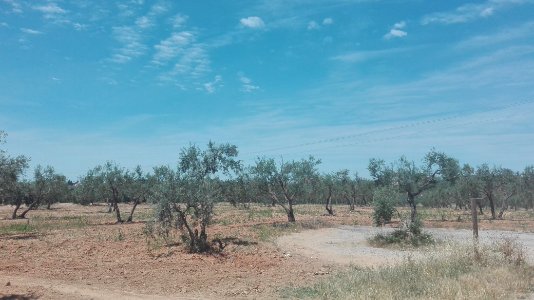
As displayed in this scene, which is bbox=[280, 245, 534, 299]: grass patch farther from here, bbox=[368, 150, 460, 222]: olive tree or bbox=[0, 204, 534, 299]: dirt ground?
bbox=[368, 150, 460, 222]: olive tree

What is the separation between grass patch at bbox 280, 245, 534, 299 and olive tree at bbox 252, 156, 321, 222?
82.6 ft

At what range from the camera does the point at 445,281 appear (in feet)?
36.5

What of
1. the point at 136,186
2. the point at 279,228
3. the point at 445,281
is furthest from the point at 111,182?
the point at 445,281

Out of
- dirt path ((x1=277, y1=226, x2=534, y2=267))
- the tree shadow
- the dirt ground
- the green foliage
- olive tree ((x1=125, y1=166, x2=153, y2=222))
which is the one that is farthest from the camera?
olive tree ((x1=125, y1=166, x2=153, y2=222))

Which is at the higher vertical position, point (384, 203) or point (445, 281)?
point (384, 203)

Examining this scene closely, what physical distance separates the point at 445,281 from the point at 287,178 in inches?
1152

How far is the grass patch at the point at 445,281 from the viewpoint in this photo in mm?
10445

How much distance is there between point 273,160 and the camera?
131 feet

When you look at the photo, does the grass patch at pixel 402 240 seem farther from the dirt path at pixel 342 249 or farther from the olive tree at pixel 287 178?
the olive tree at pixel 287 178

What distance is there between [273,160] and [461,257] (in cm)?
2646

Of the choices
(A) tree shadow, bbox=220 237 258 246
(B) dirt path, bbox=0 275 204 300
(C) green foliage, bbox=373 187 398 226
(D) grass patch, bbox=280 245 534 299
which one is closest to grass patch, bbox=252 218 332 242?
(A) tree shadow, bbox=220 237 258 246

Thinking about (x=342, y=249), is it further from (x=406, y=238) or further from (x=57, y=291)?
(x=57, y=291)

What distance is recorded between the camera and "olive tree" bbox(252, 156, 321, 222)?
130 ft

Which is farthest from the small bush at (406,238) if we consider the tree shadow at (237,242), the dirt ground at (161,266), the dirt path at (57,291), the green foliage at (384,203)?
the dirt path at (57,291)
